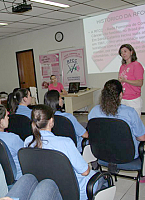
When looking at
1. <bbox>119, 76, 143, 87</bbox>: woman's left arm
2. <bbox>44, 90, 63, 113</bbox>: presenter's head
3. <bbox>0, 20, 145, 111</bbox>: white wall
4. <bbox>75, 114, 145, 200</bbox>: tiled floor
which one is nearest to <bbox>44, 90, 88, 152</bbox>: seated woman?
<bbox>44, 90, 63, 113</bbox>: presenter's head

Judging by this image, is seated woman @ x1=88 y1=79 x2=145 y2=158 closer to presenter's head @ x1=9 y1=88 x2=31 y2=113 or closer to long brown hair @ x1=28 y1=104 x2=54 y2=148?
long brown hair @ x1=28 y1=104 x2=54 y2=148

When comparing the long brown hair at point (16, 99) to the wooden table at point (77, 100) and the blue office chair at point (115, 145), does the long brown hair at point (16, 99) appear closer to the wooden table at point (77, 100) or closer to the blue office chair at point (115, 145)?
the blue office chair at point (115, 145)

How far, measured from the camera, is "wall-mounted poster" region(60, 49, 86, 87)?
6586 millimetres

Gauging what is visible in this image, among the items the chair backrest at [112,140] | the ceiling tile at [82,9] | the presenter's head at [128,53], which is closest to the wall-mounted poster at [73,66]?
the ceiling tile at [82,9]

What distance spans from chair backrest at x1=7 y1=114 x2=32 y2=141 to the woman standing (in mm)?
1361

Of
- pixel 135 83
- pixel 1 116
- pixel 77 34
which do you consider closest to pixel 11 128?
pixel 1 116

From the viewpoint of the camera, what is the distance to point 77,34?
651 centimetres

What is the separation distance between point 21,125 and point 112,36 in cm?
410

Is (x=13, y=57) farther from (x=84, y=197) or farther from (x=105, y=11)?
(x=84, y=197)

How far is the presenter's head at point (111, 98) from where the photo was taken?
195cm

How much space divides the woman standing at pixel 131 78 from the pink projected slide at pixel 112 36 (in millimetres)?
2580

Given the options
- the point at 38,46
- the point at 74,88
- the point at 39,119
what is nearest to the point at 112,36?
the point at 74,88

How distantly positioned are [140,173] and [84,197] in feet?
2.14

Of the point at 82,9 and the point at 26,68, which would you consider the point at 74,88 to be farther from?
the point at 26,68
